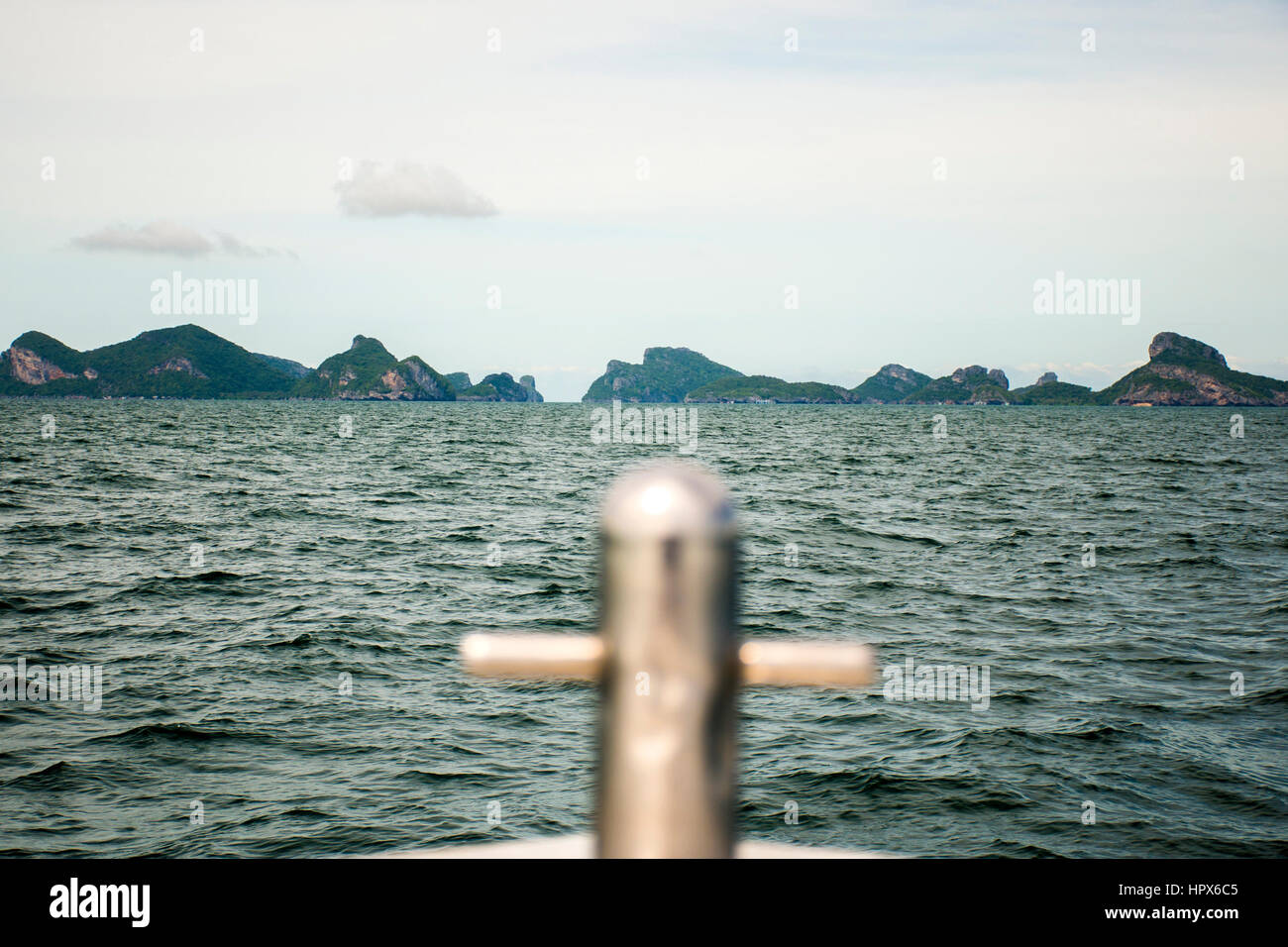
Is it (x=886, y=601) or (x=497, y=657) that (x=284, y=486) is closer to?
(x=886, y=601)

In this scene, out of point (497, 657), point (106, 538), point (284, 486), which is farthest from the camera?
point (284, 486)

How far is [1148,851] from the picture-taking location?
941cm

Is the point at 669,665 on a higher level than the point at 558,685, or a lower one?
higher

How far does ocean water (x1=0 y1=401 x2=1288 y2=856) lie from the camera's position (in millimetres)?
10031

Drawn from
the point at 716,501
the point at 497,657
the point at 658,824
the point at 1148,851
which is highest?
the point at 716,501

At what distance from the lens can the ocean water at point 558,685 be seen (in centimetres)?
1003

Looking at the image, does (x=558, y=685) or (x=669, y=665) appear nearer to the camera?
(x=669, y=665)

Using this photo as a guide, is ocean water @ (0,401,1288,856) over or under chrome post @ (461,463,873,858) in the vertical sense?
under

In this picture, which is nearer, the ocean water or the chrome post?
the chrome post

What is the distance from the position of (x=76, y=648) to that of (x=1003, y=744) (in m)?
13.9

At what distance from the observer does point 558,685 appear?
14141 millimetres
